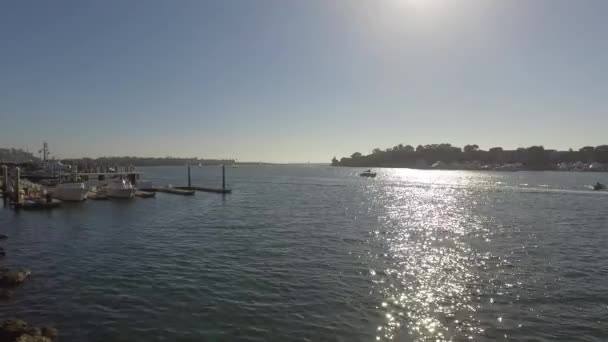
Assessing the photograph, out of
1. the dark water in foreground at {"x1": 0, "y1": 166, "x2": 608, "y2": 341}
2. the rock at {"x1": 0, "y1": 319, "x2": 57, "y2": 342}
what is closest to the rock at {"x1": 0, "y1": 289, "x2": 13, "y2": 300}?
the dark water in foreground at {"x1": 0, "y1": 166, "x2": 608, "y2": 341}

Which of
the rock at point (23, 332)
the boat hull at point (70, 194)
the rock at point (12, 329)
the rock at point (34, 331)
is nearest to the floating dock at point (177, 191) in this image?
the boat hull at point (70, 194)

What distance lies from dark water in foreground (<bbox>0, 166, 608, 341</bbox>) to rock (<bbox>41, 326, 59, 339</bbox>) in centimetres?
57

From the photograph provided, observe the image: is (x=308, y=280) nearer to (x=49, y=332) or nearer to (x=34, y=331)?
(x=49, y=332)

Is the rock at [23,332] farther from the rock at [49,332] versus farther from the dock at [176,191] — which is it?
the dock at [176,191]

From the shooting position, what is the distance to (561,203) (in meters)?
52.3

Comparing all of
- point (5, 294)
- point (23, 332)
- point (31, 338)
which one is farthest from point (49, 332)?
point (5, 294)

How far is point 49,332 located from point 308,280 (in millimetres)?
9551

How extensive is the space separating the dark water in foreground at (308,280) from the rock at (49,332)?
0.57 metres

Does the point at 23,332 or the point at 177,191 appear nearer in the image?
the point at 23,332

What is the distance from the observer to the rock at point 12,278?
14992 millimetres

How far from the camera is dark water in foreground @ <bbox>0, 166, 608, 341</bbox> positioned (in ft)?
38.9

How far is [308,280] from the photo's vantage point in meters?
16.5

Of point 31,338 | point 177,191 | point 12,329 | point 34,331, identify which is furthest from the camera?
point 177,191

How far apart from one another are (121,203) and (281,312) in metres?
41.3
